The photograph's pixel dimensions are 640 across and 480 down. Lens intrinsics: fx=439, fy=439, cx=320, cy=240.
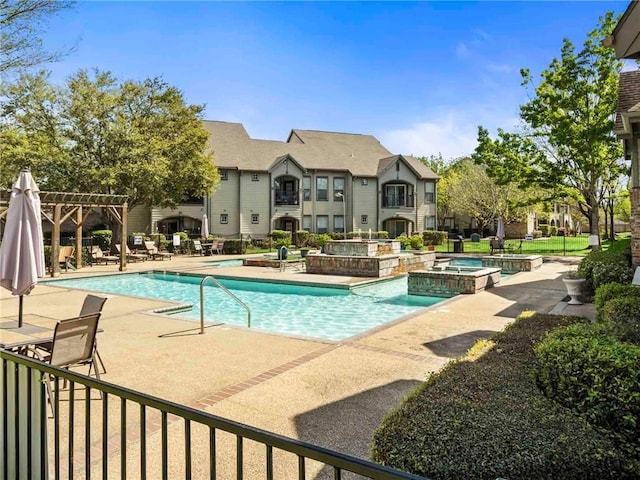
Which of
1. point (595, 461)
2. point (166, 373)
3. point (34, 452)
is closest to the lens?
point (595, 461)

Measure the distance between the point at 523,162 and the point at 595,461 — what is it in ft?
85.1

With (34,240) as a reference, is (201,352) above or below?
below

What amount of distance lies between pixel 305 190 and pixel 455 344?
30504 millimetres

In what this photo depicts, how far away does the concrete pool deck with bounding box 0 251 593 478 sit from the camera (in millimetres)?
4371

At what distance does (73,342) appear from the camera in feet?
16.0

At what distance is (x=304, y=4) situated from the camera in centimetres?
1030

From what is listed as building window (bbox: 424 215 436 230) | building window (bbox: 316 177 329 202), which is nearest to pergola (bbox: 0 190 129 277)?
building window (bbox: 316 177 329 202)

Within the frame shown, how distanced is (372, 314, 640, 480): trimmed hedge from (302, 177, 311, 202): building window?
1316 inches

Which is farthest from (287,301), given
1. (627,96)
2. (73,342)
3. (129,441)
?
(627,96)

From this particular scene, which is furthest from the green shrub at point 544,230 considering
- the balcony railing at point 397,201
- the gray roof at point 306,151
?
the balcony railing at point 397,201

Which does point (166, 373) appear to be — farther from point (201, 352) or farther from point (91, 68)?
point (91, 68)

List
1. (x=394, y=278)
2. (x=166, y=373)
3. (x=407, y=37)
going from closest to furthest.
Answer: (x=166, y=373) < (x=407, y=37) < (x=394, y=278)

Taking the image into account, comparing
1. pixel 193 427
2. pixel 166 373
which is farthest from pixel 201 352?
pixel 193 427

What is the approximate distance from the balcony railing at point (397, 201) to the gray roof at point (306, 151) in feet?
7.64
